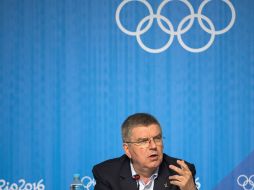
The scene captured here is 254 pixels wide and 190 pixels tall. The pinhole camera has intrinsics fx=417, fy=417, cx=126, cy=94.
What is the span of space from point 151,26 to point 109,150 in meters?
0.94

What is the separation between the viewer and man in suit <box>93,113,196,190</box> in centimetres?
202

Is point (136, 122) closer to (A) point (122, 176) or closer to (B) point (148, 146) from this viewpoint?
(B) point (148, 146)

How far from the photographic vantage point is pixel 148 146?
2025 mm

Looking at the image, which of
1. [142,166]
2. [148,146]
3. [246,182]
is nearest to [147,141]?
[148,146]

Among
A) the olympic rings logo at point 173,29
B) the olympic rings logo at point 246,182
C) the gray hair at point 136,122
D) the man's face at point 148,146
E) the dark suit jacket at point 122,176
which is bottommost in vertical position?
the olympic rings logo at point 246,182

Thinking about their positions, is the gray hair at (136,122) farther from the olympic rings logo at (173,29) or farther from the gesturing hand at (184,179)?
the olympic rings logo at (173,29)

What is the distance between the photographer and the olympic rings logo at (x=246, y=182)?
302cm

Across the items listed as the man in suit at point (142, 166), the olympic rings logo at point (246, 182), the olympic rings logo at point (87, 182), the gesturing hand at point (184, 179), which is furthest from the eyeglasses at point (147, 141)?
the olympic rings logo at point (246, 182)

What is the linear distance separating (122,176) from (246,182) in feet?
4.25

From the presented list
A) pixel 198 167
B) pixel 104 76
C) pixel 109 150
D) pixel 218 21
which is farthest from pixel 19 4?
pixel 198 167

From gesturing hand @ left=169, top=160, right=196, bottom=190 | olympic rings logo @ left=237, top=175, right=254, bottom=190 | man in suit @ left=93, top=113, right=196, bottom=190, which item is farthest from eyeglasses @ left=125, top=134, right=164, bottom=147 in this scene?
olympic rings logo @ left=237, top=175, right=254, bottom=190

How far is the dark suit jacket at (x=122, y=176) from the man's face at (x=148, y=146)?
9 cm

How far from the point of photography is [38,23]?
9.95ft

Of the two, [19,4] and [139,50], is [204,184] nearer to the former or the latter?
[139,50]
